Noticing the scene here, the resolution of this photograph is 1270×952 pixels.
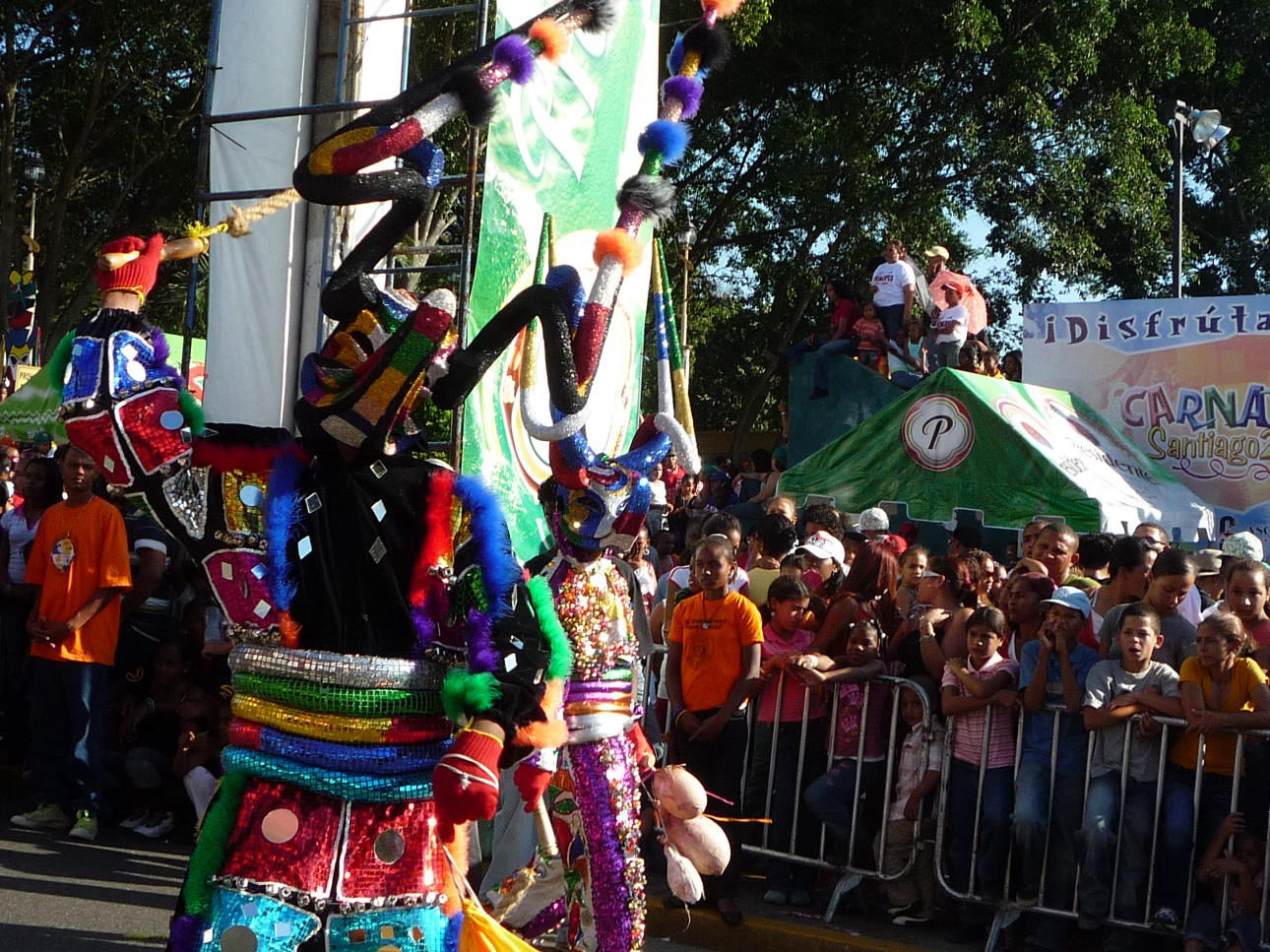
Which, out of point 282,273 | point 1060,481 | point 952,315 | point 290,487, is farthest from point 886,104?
point 290,487

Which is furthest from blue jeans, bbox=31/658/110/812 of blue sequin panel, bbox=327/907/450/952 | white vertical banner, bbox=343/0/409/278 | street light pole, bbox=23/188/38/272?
street light pole, bbox=23/188/38/272

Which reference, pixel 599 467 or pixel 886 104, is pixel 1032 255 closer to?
pixel 886 104

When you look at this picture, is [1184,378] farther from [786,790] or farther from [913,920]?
[913,920]

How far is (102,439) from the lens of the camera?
346cm

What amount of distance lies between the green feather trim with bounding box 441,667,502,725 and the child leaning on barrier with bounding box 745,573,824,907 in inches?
149

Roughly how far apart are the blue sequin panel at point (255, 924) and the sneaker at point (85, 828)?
4734 millimetres

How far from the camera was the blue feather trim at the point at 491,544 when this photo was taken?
341cm

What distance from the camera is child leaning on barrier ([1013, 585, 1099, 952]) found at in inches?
244

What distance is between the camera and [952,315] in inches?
558

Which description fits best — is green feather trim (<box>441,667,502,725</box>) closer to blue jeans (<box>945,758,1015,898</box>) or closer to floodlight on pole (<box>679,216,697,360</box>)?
blue jeans (<box>945,758,1015,898</box>)

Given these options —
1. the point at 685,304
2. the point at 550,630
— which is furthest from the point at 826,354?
the point at 550,630

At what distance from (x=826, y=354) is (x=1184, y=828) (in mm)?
9846

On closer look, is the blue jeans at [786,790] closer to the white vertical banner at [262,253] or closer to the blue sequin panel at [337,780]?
the white vertical banner at [262,253]

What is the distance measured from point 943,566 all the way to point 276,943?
16.2ft
